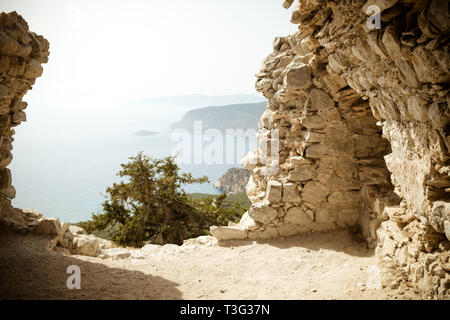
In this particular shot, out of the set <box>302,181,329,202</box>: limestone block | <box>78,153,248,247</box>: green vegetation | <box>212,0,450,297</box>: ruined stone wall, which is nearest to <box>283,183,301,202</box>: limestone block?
<box>212,0,450,297</box>: ruined stone wall

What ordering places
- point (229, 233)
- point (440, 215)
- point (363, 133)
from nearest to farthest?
point (440, 215) → point (363, 133) → point (229, 233)

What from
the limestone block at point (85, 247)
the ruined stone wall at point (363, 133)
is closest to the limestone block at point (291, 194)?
the ruined stone wall at point (363, 133)

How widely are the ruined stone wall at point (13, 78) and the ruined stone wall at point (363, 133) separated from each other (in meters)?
5.25

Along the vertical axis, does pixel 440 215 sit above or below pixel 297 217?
above

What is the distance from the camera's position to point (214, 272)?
5.36 m

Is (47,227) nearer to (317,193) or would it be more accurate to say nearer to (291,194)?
(291,194)

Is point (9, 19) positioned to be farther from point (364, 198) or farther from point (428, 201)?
point (364, 198)

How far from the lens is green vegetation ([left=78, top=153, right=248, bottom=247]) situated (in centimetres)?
1152

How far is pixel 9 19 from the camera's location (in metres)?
5.01

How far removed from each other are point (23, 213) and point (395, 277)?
829 centimetres

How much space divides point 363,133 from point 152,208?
30.5 ft

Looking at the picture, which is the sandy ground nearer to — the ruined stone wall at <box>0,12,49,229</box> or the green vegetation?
the ruined stone wall at <box>0,12,49,229</box>

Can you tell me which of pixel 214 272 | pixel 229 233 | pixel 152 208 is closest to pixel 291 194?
pixel 229 233
